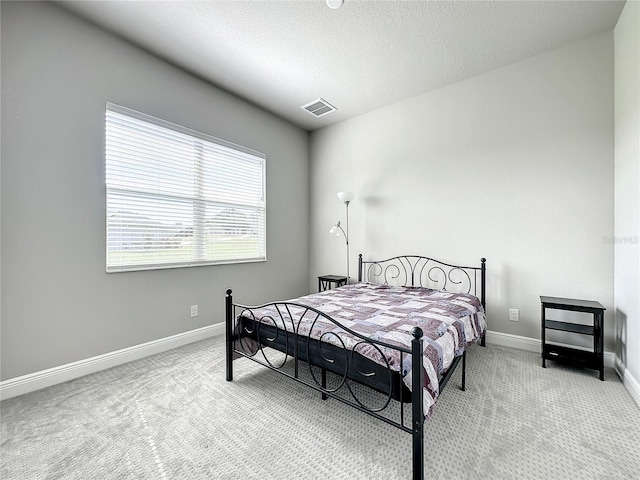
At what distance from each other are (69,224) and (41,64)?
3.98 feet

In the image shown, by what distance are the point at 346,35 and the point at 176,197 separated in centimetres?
225

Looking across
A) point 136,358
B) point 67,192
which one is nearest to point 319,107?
point 67,192

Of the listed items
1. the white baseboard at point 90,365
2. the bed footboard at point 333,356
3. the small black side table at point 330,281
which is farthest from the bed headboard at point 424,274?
the white baseboard at point 90,365

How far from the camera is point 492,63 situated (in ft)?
9.39

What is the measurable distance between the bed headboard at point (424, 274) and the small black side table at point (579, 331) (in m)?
0.62

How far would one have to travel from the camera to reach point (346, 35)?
2.46 meters

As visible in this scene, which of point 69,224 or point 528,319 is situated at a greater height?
point 69,224

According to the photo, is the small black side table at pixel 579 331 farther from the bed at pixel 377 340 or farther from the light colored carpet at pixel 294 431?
the bed at pixel 377 340

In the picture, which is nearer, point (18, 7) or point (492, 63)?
point (18, 7)

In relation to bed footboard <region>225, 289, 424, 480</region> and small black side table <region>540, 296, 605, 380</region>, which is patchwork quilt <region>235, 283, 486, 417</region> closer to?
bed footboard <region>225, 289, 424, 480</region>

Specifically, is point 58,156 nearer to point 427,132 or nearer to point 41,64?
point 41,64

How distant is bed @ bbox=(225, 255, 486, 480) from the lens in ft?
4.50

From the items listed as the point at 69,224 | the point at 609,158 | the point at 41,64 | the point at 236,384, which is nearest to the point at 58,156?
the point at 69,224

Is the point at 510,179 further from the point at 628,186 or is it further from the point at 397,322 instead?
the point at 397,322
